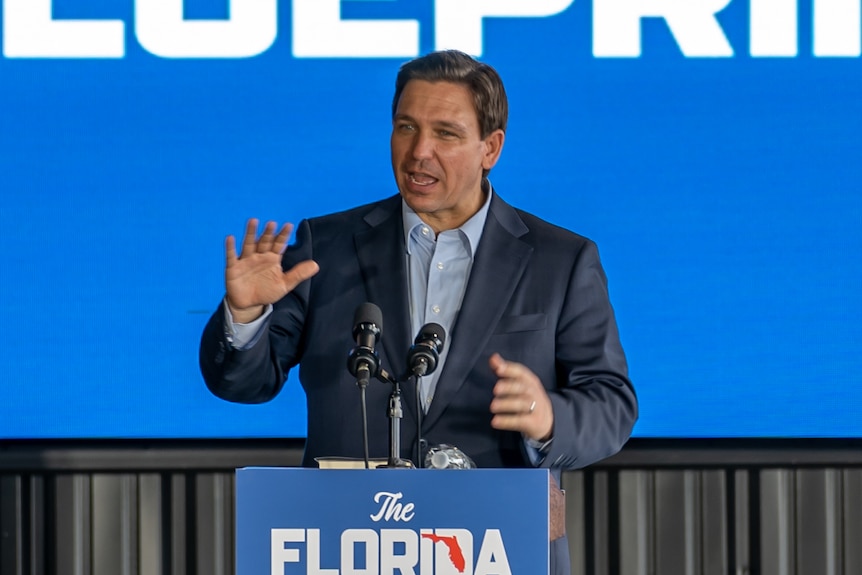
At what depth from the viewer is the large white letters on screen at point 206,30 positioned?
3320mm

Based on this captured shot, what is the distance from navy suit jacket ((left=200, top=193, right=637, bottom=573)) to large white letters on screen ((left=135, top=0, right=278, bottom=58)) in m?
1.08

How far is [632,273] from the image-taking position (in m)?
3.31

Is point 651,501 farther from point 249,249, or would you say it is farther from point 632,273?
point 249,249

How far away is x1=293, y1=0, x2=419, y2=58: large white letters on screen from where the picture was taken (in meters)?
3.32

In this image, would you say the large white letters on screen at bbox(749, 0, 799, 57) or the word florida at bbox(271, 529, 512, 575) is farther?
the large white letters on screen at bbox(749, 0, 799, 57)

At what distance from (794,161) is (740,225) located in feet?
0.76

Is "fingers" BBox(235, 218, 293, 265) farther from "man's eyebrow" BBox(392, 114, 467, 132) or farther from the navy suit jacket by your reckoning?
"man's eyebrow" BBox(392, 114, 467, 132)

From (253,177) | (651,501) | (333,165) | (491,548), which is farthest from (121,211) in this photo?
(491,548)

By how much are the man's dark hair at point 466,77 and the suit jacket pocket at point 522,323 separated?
1.21 ft

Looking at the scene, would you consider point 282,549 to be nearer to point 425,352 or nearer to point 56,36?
point 425,352

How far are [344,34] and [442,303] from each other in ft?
4.05

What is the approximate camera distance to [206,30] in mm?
3342

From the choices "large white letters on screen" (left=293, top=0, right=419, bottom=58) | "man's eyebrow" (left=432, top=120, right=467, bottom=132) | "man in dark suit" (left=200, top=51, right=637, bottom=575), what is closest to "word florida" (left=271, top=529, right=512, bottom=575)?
"man in dark suit" (left=200, top=51, right=637, bottom=575)

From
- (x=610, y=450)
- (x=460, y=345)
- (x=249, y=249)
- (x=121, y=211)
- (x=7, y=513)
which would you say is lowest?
(x=7, y=513)
